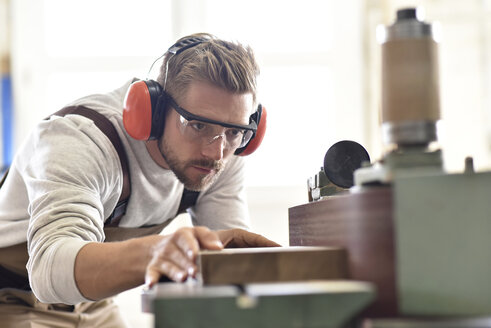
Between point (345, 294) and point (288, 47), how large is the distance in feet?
10.9

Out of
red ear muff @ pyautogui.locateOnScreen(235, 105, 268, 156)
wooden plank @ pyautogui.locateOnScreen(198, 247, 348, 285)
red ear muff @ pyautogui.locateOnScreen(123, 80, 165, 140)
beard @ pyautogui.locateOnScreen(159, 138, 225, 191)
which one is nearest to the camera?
wooden plank @ pyautogui.locateOnScreen(198, 247, 348, 285)

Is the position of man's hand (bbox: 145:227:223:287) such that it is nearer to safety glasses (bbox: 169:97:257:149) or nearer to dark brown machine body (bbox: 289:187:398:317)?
dark brown machine body (bbox: 289:187:398:317)

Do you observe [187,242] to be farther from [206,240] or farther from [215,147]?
[215,147]

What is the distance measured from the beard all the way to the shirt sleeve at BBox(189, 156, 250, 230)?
307 millimetres

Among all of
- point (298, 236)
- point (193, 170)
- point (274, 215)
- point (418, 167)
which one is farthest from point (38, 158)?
point (274, 215)

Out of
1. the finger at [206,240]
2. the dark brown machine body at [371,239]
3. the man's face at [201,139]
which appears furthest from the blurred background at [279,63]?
the dark brown machine body at [371,239]

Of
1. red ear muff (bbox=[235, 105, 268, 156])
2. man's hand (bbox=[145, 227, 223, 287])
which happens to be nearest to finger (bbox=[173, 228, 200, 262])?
man's hand (bbox=[145, 227, 223, 287])

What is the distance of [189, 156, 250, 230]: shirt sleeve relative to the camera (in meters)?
2.16

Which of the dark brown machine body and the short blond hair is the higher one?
the short blond hair

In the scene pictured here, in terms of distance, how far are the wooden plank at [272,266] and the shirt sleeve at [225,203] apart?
4.12 ft

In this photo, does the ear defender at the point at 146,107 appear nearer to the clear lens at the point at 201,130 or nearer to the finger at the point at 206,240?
the clear lens at the point at 201,130

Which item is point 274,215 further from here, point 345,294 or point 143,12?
point 345,294

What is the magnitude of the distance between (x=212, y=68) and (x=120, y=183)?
1.46 feet

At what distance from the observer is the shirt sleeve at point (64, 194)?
1173 mm
